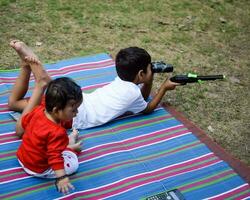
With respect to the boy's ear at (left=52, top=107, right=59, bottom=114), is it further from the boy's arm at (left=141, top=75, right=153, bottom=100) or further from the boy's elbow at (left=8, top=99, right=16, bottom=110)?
the boy's arm at (left=141, top=75, right=153, bottom=100)

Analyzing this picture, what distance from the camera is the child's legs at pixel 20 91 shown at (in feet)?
11.0

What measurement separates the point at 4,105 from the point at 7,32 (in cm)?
174

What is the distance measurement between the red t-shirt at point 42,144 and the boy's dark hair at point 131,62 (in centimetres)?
88

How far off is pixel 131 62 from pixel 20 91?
1.03 m

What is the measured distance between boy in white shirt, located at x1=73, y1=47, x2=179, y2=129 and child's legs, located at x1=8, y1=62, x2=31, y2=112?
0.52 metres

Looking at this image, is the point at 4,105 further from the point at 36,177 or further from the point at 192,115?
the point at 192,115

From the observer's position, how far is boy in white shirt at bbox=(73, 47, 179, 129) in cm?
340

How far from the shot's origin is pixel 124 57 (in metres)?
3.40

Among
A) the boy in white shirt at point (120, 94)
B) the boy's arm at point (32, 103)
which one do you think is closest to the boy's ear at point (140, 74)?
the boy in white shirt at point (120, 94)

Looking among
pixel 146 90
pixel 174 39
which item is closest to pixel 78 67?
pixel 146 90

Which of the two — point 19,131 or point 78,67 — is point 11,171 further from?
point 78,67

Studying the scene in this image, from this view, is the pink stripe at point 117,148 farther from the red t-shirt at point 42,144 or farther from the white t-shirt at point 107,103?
the red t-shirt at point 42,144

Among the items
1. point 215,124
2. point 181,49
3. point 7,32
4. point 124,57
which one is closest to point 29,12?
point 7,32

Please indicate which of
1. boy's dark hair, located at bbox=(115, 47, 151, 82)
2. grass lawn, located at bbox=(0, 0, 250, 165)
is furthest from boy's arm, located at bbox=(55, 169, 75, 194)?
grass lawn, located at bbox=(0, 0, 250, 165)
